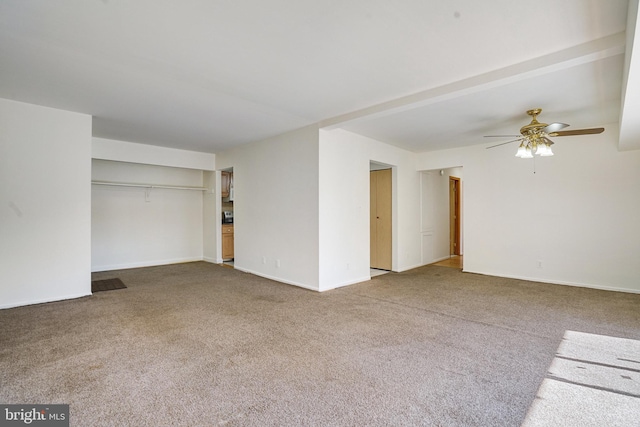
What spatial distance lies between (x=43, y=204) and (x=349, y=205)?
13.9ft

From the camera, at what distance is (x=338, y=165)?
4.98 meters

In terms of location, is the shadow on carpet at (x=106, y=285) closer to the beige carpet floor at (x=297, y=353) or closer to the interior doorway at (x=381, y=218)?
the beige carpet floor at (x=297, y=353)

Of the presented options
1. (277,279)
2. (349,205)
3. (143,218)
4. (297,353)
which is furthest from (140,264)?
(297,353)

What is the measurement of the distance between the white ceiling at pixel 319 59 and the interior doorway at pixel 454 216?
397cm

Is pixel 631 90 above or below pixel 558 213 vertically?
above

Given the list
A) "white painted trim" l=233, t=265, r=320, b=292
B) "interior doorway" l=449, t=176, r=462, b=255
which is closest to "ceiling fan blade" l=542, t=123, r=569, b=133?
"white painted trim" l=233, t=265, r=320, b=292

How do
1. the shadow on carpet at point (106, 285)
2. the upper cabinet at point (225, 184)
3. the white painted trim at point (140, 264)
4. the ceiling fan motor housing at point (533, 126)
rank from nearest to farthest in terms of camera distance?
the ceiling fan motor housing at point (533, 126) → the shadow on carpet at point (106, 285) → the white painted trim at point (140, 264) → the upper cabinet at point (225, 184)

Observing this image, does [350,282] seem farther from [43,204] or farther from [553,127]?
[43,204]

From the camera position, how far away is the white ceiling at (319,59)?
2084mm

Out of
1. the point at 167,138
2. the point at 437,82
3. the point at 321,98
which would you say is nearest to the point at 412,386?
the point at 437,82

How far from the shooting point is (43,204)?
4043 millimetres

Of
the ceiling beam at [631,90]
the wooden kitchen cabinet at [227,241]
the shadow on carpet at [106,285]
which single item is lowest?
the shadow on carpet at [106,285]

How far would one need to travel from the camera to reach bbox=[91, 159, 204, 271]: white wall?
21.1 feet

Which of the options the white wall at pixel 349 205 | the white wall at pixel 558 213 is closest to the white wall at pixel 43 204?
the white wall at pixel 349 205
